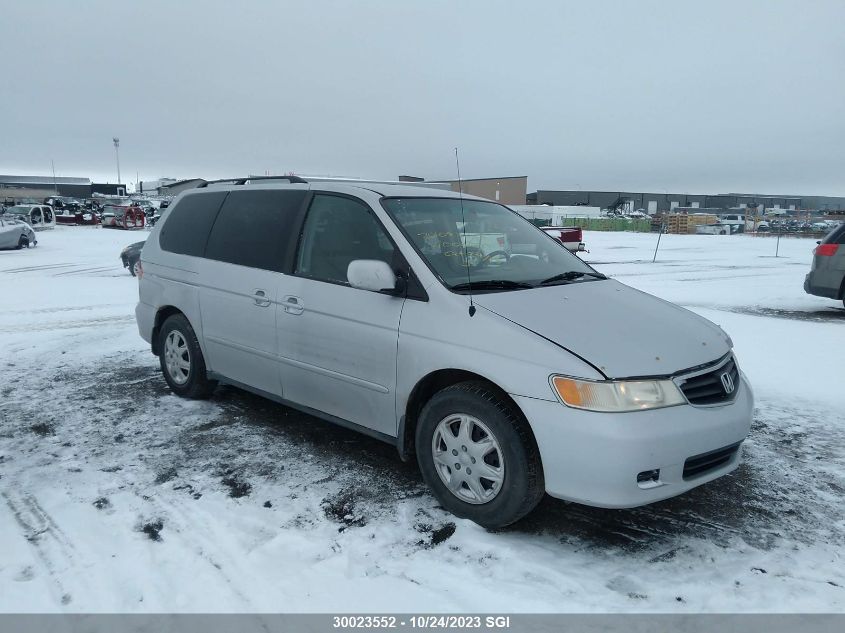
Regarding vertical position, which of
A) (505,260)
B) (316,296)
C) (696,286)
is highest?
(505,260)

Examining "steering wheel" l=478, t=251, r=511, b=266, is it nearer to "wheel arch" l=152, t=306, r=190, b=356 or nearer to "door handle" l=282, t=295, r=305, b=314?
"door handle" l=282, t=295, r=305, b=314

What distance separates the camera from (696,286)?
1352cm

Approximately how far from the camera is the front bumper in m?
2.78

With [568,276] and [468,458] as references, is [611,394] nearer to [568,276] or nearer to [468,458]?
[468,458]

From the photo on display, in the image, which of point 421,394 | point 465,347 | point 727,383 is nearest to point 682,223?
point 727,383

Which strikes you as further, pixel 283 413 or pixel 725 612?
pixel 283 413

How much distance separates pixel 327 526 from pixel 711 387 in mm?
2180

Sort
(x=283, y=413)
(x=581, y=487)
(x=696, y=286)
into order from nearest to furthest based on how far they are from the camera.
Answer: (x=581, y=487)
(x=283, y=413)
(x=696, y=286)

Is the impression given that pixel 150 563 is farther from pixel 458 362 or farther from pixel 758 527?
pixel 758 527

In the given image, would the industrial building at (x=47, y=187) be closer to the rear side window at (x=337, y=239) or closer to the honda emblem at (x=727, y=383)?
the rear side window at (x=337, y=239)

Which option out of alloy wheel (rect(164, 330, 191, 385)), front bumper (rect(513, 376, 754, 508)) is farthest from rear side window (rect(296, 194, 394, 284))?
alloy wheel (rect(164, 330, 191, 385))
